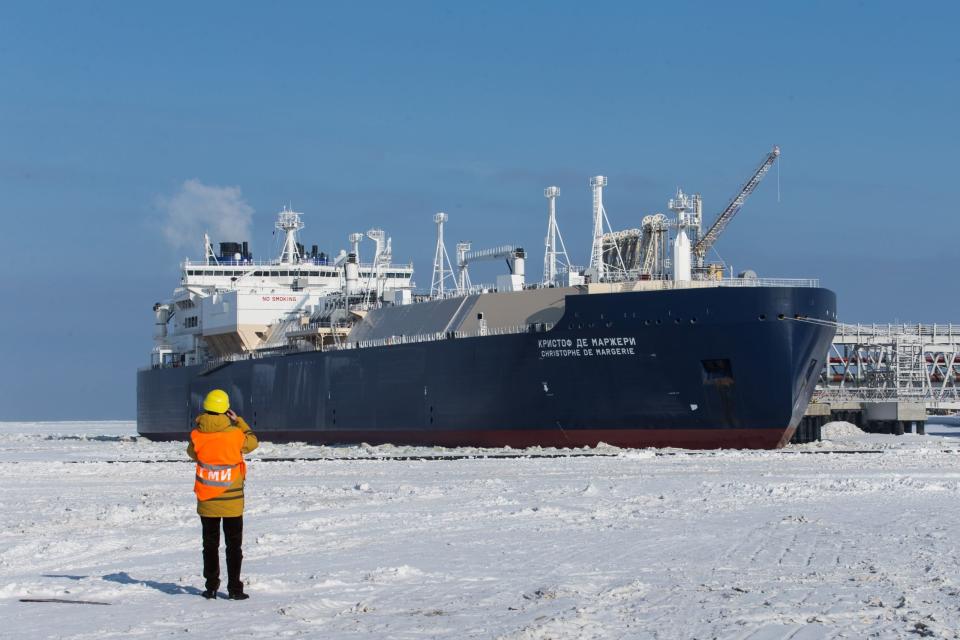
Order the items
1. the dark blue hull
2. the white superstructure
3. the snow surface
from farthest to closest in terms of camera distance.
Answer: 1. the white superstructure
2. the dark blue hull
3. the snow surface

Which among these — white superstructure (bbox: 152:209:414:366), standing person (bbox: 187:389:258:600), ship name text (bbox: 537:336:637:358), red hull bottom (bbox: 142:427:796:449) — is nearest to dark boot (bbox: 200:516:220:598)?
standing person (bbox: 187:389:258:600)

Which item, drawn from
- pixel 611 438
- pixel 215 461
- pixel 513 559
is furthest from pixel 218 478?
pixel 611 438

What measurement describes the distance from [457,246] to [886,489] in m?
26.8

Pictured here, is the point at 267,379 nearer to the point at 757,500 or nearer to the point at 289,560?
the point at 757,500

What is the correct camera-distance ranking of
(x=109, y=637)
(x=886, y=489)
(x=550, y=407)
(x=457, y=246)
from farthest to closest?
(x=457, y=246) < (x=550, y=407) < (x=886, y=489) < (x=109, y=637)

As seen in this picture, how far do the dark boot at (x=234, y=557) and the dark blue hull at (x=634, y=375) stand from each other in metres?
21.2

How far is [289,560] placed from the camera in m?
10.3

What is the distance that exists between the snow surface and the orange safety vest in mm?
751

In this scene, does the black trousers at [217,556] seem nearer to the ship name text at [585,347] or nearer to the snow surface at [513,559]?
the snow surface at [513,559]

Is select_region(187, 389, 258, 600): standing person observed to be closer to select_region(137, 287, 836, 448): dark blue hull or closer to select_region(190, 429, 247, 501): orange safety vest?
select_region(190, 429, 247, 501): orange safety vest

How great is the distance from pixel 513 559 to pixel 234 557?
8.27ft

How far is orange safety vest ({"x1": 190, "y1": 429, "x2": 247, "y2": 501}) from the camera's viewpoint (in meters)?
8.52

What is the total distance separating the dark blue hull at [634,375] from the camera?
93.7 ft

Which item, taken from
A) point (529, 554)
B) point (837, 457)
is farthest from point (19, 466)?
point (529, 554)
